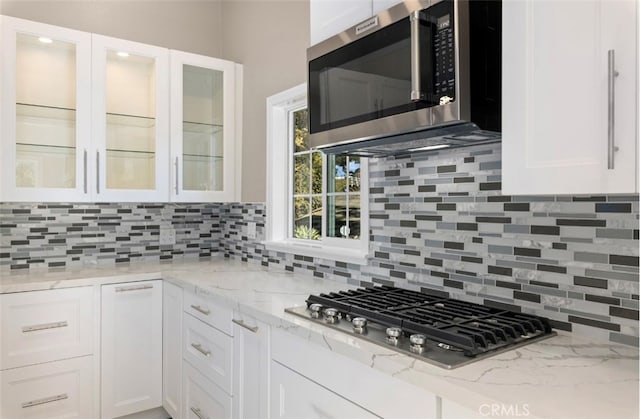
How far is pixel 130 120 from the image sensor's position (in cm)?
280

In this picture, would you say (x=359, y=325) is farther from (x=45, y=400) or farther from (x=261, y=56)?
(x=261, y=56)

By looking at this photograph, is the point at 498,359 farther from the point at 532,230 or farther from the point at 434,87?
the point at 434,87

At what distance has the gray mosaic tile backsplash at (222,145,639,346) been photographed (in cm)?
123

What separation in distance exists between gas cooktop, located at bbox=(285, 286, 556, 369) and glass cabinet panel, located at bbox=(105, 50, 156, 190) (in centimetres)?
168

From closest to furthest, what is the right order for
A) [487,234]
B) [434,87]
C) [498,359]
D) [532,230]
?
[498,359], [434,87], [532,230], [487,234]

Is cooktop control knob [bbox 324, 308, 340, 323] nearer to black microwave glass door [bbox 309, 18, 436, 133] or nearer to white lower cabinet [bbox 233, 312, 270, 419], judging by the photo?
white lower cabinet [bbox 233, 312, 270, 419]

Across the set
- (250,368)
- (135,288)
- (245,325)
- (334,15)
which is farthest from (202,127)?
(250,368)

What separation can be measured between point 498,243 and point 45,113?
247 cm

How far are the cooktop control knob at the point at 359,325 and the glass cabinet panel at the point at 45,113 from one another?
2.00 m

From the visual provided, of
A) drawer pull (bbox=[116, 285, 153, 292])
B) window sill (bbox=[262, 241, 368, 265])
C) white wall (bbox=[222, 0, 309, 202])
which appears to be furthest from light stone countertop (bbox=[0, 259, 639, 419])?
white wall (bbox=[222, 0, 309, 202])

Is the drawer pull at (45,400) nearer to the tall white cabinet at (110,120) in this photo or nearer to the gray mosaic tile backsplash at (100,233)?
the gray mosaic tile backsplash at (100,233)

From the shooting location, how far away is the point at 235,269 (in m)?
2.70

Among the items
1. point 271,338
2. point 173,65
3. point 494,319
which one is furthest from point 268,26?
point 494,319

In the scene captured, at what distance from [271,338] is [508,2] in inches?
50.3
